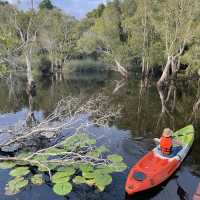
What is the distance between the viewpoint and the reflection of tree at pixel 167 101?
19031 millimetres

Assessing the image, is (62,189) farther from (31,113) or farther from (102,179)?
(31,113)

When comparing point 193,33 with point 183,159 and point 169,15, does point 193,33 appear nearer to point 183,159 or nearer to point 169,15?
point 169,15

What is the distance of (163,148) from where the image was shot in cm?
1059

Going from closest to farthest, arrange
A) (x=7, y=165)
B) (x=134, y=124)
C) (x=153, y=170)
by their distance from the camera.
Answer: (x=153, y=170) → (x=7, y=165) → (x=134, y=124)

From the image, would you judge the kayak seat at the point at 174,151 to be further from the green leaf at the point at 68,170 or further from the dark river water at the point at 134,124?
the green leaf at the point at 68,170

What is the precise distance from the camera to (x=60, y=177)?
9219mm

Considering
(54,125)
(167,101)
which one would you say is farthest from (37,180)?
(167,101)

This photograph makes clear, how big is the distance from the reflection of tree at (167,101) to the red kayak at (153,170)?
21.5 feet

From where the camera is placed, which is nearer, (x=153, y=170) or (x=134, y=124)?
(x=153, y=170)

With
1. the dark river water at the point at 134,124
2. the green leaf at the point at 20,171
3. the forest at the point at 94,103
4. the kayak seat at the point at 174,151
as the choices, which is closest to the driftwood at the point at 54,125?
the forest at the point at 94,103

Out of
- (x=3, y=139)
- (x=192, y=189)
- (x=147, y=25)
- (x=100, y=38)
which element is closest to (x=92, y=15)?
(x=100, y=38)

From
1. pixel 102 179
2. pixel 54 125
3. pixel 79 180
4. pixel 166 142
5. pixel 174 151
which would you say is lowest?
pixel 79 180

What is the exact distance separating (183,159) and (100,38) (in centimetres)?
3143

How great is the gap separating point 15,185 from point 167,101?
17.3m
